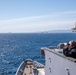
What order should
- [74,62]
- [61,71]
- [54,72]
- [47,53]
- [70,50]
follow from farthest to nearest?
[47,53] → [54,72] → [61,71] → [70,50] → [74,62]

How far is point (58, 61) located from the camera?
10742 mm

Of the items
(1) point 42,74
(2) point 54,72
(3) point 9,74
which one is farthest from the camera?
(3) point 9,74

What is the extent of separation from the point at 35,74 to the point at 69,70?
961cm

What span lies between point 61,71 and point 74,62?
69.1 inches

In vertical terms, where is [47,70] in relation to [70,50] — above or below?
below

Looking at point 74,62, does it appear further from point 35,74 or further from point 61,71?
point 35,74

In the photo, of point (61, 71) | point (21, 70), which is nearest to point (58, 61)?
point (61, 71)

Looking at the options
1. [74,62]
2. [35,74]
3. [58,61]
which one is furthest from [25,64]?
[74,62]

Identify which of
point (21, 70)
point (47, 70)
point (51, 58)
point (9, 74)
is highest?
point (51, 58)

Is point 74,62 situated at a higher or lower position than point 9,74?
higher

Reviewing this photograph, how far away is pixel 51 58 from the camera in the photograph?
12.1 m

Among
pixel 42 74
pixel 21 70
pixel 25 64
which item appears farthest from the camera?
pixel 25 64

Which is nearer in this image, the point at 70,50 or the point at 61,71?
the point at 70,50

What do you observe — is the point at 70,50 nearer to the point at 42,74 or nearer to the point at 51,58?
the point at 51,58
